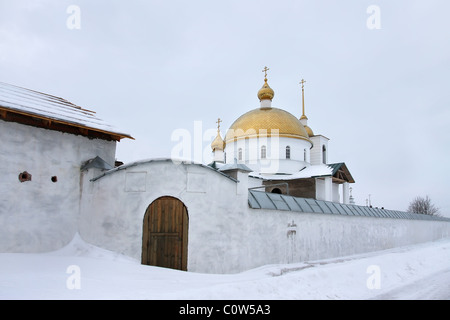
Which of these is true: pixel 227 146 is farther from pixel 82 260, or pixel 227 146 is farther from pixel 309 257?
pixel 82 260

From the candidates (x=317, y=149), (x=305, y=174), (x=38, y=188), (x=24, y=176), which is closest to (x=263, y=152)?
(x=305, y=174)

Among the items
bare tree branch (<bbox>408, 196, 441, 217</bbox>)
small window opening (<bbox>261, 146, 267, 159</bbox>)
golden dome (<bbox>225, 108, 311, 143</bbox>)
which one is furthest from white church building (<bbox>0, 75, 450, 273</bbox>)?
bare tree branch (<bbox>408, 196, 441, 217</bbox>)

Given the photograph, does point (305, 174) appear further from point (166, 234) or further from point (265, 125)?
point (166, 234)

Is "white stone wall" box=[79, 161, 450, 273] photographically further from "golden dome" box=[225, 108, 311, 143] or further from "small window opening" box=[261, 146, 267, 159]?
"golden dome" box=[225, 108, 311, 143]

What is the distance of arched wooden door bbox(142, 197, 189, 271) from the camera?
9539 mm

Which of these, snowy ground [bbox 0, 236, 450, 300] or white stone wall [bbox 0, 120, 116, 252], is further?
white stone wall [bbox 0, 120, 116, 252]

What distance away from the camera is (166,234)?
9.67m

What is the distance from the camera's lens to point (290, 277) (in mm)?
7445

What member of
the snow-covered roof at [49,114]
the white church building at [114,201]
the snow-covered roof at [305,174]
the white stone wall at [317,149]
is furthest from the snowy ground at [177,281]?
the white stone wall at [317,149]

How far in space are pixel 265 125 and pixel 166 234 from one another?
21.1 m

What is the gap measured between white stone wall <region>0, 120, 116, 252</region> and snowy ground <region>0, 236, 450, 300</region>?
57 centimetres

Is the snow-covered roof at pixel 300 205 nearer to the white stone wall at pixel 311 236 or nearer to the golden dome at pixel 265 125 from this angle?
the white stone wall at pixel 311 236

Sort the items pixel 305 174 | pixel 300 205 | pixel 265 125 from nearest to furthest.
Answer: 1. pixel 300 205
2. pixel 305 174
3. pixel 265 125
